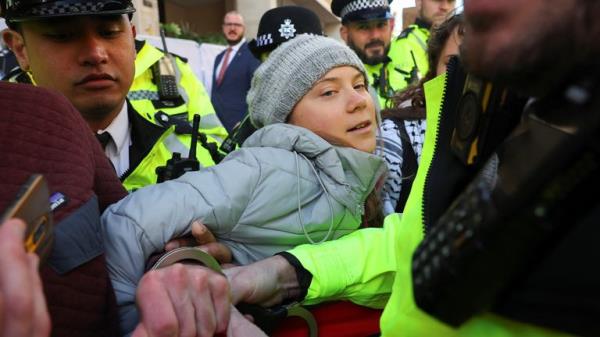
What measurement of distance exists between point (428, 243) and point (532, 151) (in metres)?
0.19

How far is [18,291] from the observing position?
0.56 m

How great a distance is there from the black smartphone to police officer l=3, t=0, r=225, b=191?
1.16 m

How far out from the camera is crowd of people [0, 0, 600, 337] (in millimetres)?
595

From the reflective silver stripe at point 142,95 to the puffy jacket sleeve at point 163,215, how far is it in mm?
1132

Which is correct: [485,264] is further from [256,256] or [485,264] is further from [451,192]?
[256,256]

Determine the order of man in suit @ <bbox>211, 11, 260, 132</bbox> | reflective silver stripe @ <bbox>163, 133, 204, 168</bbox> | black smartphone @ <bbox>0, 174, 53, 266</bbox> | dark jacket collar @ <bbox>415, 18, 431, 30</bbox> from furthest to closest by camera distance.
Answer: man in suit @ <bbox>211, 11, 260, 132</bbox>, dark jacket collar @ <bbox>415, 18, 431, 30</bbox>, reflective silver stripe @ <bbox>163, 133, 204, 168</bbox>, black smartphone @ <bbox>0, 174, 53, 266</bbox>

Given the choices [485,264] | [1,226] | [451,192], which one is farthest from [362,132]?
[1,226]

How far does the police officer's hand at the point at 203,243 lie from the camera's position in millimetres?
1290

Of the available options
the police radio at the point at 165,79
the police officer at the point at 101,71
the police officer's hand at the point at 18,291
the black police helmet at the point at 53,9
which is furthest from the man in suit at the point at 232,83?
the police officer's hand at the point at 18,291

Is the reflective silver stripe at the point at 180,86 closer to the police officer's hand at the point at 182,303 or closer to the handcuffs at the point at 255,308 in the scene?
the handcuffs at the point at 255,308

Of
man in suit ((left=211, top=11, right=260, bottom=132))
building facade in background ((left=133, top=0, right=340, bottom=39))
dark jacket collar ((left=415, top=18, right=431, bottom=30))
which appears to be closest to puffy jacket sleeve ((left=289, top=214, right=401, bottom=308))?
man in suit ((left=211, top=11, right=260, bottom=132))

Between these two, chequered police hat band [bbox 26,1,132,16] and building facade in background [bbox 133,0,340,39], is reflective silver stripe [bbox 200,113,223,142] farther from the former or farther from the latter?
building facade in background [bbox 133,0,340,39]

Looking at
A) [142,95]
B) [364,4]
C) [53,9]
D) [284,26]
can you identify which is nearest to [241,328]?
[53,9]

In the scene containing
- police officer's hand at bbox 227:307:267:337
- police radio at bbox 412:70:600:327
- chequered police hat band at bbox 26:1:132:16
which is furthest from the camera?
chequered police hat band at bbox 26:1:132:16
